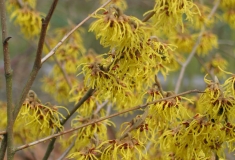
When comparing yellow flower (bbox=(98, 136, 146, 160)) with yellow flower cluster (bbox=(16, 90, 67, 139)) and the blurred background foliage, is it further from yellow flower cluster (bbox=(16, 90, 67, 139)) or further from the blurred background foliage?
the blurred background foliage

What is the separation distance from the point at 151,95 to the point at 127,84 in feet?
0.40

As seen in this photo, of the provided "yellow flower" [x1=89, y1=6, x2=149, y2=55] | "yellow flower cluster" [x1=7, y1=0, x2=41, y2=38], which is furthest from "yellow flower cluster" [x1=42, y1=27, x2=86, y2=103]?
"yellow flower" [x1=89, y1=6, x2=149, y2=55]

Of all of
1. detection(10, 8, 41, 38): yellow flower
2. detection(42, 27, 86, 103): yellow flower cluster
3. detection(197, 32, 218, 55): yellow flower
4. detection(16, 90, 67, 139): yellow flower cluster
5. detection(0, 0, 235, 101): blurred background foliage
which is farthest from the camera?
detection(0, 0, 235, 101): blurred background foliage

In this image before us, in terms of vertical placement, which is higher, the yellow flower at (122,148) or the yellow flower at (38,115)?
the yellow flower at (38,115)

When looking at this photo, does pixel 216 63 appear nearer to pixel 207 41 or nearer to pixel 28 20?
pixel 207 41

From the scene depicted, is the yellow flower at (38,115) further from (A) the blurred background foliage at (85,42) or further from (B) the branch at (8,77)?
(A) the blurred background foliage at (85,42)

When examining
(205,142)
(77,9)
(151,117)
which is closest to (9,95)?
(151,117)

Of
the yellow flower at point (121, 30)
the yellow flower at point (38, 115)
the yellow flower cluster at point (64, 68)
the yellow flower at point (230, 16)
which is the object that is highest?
the yellow flower at point (230, 16)

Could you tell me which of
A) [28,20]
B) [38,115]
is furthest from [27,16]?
[38,115]

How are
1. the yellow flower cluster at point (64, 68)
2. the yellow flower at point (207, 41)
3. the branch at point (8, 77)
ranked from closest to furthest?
the branch at point (8, 77), the yellow flower cluster at point (64, 68), the yellow flower at point (207, 41)

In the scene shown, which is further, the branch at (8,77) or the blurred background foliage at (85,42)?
the blurred background foliage at (85,42)

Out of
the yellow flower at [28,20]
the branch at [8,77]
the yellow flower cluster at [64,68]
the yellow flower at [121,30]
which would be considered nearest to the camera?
the yellow flower at [121,30]

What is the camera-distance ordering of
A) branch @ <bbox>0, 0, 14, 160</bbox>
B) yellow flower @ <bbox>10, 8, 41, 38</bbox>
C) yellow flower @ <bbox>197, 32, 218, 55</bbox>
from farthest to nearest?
A: yellow flower @ <bbox>197, 32, 218, 55</bbox> → yellow flower @ <bbox>10, 8, 41, 38</bbox> → branch @ <bbox>0, 0, 14, 160</bbox>

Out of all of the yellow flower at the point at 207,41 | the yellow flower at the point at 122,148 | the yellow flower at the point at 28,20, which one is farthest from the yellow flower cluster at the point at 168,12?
the yellow flower at the point at 207,41
